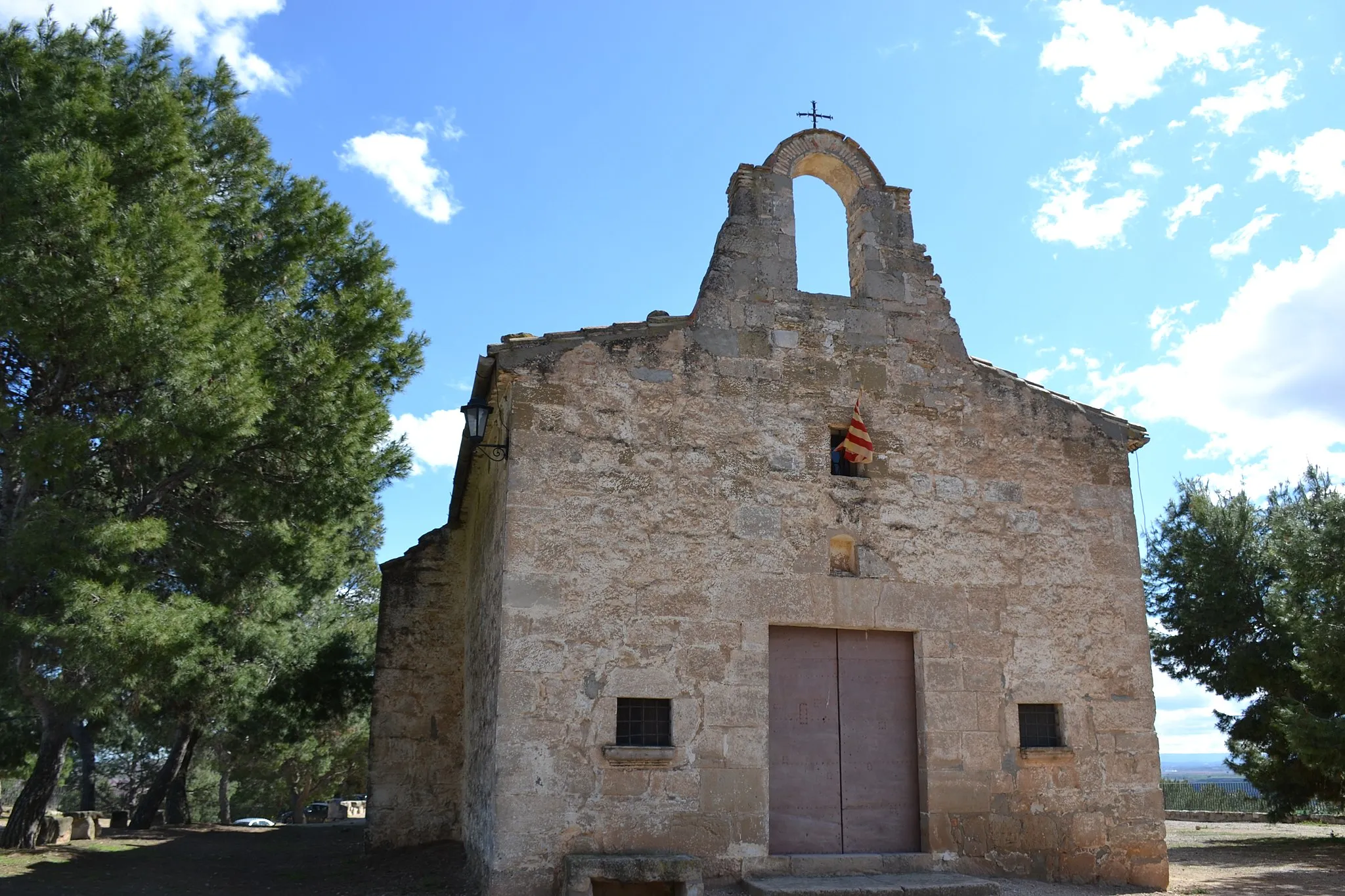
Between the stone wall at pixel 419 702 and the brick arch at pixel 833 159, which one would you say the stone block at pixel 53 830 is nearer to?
the stone wall at pixel 419 702

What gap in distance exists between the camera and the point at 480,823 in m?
8.53

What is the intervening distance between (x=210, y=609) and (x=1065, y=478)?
30.2 feet

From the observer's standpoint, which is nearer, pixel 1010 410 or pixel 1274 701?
pixel 1010 410

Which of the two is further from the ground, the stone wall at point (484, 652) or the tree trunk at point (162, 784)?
the stone wall at point (484, 652)

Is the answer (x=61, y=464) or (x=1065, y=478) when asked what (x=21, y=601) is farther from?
(x=1065, y=478)

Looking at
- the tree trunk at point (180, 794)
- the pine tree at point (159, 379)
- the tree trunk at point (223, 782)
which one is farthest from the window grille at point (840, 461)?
the tree trunk at point (223, 782)

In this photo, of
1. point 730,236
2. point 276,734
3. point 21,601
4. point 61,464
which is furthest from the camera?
point 276,734

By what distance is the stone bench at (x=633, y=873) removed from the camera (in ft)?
22.7

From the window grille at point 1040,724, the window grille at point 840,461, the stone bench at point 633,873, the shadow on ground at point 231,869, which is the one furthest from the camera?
the shadow on ground at point 231,869

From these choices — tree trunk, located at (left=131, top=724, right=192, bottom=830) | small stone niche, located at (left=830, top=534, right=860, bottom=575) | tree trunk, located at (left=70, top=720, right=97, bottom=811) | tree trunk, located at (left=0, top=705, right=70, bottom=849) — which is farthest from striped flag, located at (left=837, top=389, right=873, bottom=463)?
tree trunk, located at (left=70, top=720, right=97, bottom=811)

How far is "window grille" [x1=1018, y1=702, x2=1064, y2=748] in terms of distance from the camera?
345 inches

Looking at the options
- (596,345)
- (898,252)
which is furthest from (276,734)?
(898,252)

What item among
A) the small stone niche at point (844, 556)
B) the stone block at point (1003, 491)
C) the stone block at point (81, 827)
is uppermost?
the stone block at point (1003, 491)

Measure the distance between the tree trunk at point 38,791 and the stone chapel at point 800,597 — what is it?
623 cm
